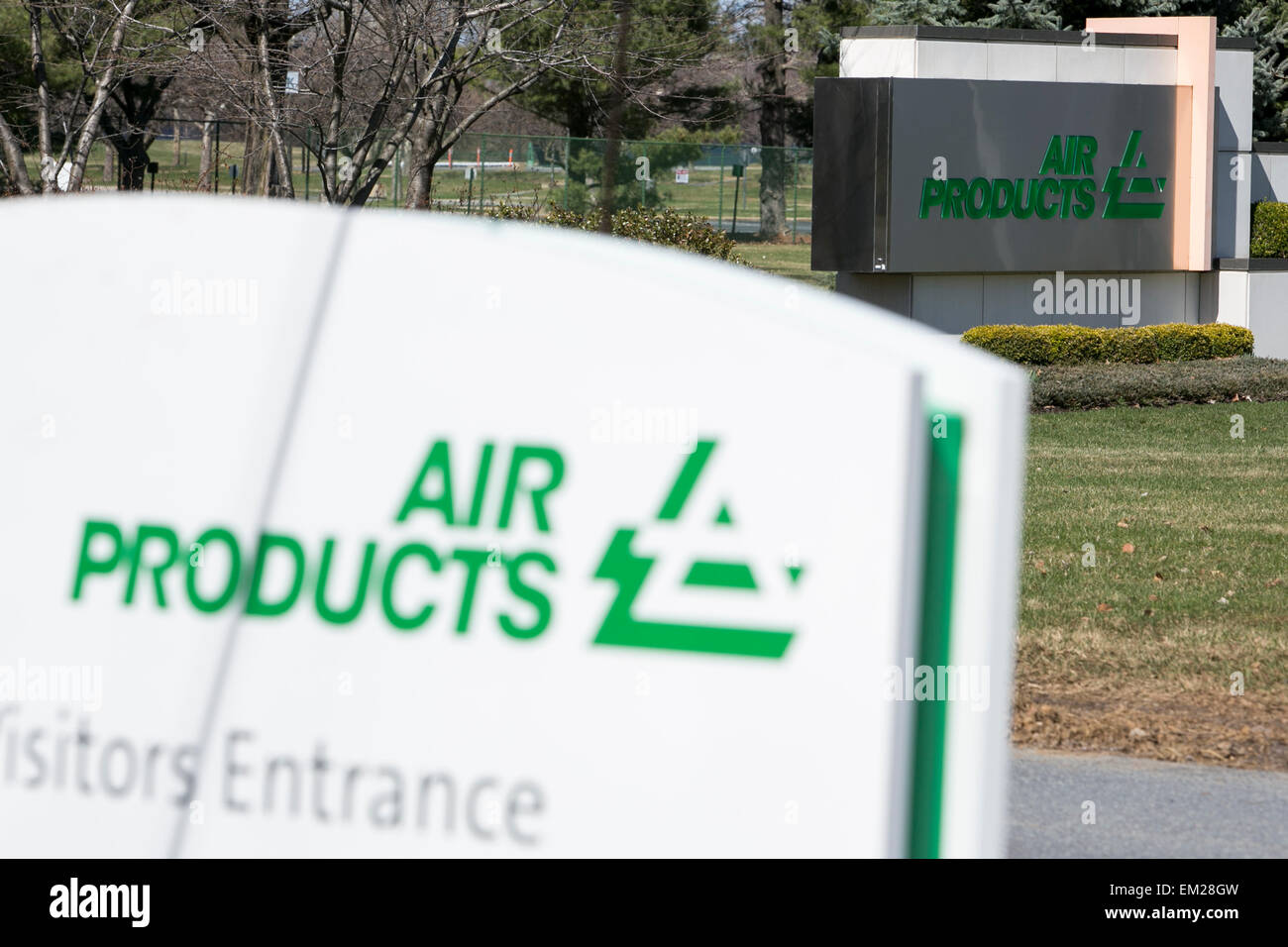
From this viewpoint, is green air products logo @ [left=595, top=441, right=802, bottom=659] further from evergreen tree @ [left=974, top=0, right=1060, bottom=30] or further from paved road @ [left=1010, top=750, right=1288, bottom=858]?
evergreen tree @ [left=974, top=0, right=1060, bottom=30]

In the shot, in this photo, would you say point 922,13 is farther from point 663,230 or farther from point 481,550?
point 481,550

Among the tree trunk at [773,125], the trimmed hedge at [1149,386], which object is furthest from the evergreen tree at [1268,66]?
the trimmed hedge at [1149,386]

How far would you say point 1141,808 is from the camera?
15.8 ft

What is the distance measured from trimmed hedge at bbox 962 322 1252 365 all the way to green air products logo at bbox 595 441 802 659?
14.5m

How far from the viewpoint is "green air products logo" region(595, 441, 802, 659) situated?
1.97 m

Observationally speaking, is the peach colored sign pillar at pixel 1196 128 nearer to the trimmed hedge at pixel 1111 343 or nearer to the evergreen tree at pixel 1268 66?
the trimmed hedge at pixel 1111 343

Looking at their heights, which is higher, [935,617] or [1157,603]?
[935,617]

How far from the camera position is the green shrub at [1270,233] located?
60.3 feet

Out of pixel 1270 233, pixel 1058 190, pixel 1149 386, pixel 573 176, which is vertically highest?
pixel 573 176

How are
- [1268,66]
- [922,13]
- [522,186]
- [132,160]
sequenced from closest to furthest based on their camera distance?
1. [922,13]
2. [1268,66]
3. [132,160]
4. [522,186]

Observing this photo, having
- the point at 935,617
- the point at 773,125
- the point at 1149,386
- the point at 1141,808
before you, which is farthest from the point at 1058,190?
the point at 773,125

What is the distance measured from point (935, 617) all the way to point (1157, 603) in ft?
18.9

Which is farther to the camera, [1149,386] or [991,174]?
[991,174]

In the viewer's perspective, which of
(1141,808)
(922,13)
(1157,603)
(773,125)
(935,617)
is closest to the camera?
(935,617)
